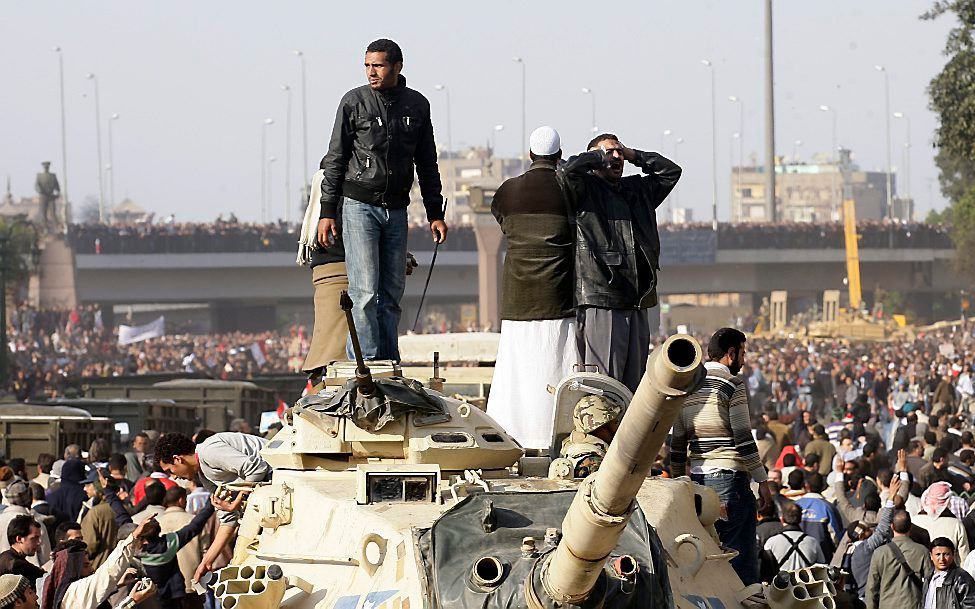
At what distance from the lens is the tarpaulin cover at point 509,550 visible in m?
8.70

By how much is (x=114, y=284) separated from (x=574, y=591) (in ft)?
268

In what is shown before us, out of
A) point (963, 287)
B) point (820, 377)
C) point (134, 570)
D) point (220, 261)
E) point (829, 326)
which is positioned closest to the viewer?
point (134, 570)

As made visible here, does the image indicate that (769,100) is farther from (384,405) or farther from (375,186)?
(384,405)

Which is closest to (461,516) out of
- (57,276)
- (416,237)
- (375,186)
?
(375,186)

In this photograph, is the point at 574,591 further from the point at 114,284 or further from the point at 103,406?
the point at 114,284

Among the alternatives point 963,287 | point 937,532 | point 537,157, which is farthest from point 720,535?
point 963,287

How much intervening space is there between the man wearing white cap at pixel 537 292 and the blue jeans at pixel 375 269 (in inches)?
31.6

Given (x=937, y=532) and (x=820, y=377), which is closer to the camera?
(x=937, y=532)

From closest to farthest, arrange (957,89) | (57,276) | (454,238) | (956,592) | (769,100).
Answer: (956,592), (957,89), (454,238), (769,100), (57,276)

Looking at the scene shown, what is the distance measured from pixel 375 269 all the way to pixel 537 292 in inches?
46.7

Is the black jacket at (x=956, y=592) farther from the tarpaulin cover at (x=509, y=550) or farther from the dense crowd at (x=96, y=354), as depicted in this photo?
the dense crowd at (x=96, y=354)

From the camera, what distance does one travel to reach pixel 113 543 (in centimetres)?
1540

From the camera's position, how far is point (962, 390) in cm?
3962

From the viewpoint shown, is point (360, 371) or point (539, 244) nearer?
point (360, 371)
